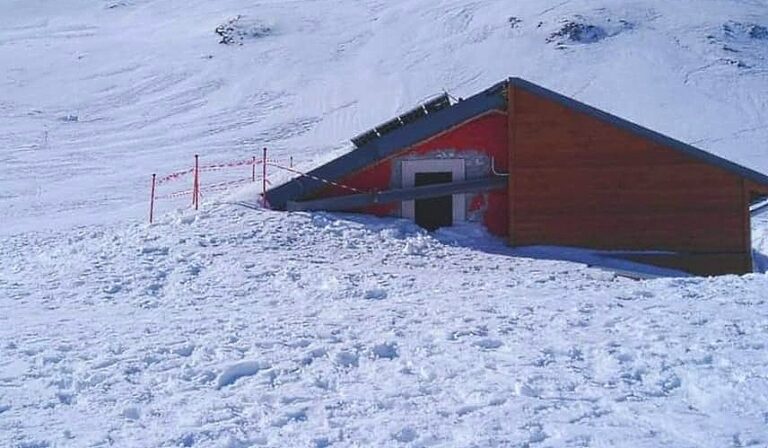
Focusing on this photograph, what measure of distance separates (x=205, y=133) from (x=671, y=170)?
2161cm

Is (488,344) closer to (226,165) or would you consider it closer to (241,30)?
(226,165)

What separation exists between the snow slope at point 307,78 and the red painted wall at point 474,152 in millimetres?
6771

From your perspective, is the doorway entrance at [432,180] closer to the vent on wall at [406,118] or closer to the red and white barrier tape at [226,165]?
the vent on wall at [406,118]

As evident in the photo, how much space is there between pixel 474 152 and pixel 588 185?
84.8 inches

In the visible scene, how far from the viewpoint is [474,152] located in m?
16.4

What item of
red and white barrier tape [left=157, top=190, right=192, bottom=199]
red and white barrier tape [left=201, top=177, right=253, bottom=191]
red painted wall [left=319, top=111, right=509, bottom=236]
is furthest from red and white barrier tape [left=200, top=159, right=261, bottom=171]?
red painted wall [left=319, top=111, right=509, bottom=236]

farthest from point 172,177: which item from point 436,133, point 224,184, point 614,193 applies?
point 614,193

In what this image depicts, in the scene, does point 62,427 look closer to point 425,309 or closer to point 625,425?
point 625,425

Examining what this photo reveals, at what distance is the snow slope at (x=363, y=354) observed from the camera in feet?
20.5

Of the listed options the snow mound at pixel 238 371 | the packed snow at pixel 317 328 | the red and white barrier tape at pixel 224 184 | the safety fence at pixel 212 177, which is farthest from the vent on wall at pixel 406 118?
the snow mound at pixel 238 371

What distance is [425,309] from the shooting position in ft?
33.0

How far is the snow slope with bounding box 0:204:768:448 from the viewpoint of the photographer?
6.24 m

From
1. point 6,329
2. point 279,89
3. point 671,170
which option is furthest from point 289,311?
point 279,89

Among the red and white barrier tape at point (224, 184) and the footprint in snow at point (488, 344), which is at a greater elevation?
the red and white barrier tape at point (224, 184)
